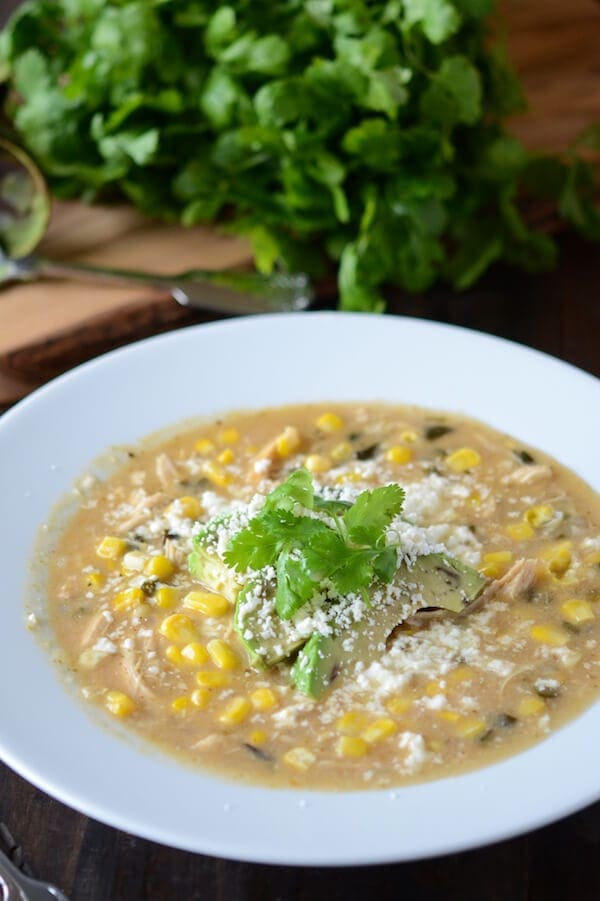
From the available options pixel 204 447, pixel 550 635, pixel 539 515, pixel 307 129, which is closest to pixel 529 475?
pixel 539 515

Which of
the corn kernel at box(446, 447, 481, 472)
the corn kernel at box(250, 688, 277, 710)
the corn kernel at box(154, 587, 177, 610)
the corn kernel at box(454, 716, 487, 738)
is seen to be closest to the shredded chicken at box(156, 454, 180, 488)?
the corn kernel at box(154, 587, 177, 610)

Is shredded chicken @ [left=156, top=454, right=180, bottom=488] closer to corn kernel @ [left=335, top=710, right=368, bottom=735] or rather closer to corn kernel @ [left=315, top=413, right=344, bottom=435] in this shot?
corn kernel @ [left=315, top=413, right=344, bottom=435]

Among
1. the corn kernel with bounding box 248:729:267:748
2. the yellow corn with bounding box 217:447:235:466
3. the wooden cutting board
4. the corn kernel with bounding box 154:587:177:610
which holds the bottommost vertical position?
the wooden cutting board

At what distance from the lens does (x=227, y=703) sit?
320cm

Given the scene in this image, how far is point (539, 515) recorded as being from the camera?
3.80 meters

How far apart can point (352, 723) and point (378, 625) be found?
0.29m

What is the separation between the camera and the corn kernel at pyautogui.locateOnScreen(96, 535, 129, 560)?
3.72 m

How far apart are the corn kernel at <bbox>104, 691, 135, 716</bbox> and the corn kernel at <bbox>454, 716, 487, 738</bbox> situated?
2.75 ft

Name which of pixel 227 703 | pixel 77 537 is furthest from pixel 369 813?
pixel 77 537

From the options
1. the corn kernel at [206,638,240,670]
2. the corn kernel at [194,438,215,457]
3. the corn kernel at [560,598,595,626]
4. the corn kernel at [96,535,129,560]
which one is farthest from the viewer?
the corn kernel at [194,438,215,457]

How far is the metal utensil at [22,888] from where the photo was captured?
2936 millimetres

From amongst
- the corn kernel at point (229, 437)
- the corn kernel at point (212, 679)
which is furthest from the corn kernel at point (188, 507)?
the corn kernel at point (212, 679)

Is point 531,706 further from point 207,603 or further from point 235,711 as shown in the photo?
point 207,603

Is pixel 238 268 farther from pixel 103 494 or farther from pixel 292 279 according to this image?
pixel 103 494
